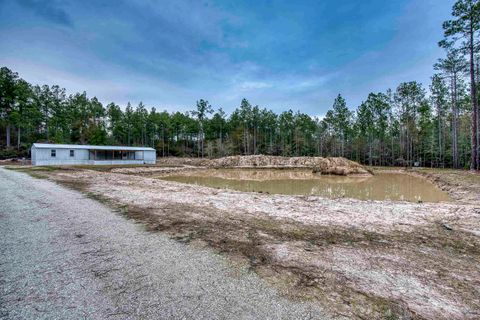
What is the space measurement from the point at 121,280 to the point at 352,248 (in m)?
3.67

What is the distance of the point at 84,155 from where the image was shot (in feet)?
113

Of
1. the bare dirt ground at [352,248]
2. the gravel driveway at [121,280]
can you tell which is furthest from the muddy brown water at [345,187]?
the gravel driveway at [121,280]

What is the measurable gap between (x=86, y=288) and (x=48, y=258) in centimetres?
137

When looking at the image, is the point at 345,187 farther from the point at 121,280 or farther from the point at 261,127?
the point at 261,127

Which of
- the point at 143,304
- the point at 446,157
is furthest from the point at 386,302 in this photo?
the point at 446,157

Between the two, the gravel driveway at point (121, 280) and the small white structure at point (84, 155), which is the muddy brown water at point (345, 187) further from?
the small white structure at point (84, 155)

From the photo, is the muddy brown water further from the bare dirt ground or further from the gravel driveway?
the gravel driveway

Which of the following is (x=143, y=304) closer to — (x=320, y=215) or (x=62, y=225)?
(x=62, y=225)

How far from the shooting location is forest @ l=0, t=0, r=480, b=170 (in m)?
40.5

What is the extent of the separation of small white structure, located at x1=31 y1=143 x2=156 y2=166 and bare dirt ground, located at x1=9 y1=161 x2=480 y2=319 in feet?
107

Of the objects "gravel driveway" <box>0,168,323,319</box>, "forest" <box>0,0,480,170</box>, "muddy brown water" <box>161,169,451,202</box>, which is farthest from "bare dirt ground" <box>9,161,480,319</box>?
"forest" <box>0,0,480,170</box>

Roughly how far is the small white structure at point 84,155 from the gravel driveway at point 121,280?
112 ft

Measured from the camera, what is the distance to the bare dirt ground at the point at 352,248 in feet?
A: 7.89

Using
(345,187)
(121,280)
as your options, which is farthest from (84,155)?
(121,280)
